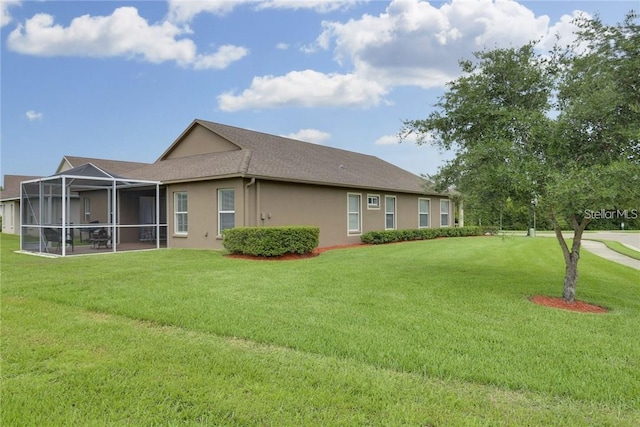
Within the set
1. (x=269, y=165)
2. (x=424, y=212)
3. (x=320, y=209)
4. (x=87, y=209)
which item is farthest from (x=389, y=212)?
(x=87, y=209)

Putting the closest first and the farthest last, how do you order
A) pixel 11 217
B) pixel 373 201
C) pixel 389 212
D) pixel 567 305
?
pixel 567 305, pixel 373 201, pixel 389 212, pixel 11 217

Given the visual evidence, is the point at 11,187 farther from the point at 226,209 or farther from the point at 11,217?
the point at 226,209

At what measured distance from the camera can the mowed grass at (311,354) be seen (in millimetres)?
2963

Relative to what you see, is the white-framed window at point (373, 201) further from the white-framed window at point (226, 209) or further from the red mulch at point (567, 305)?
the red mulch at point (567, 305)

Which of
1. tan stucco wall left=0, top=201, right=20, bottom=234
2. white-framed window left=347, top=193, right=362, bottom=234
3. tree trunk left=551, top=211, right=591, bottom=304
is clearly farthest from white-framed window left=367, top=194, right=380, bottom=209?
tan stucco wall left=0, top=201, right=20, bottom=234

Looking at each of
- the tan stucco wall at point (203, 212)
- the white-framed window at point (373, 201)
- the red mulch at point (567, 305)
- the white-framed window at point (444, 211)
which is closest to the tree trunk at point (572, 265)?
the red mulch at point (567, 305)

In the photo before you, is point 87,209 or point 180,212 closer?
point 180,212

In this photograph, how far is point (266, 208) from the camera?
14.0 m

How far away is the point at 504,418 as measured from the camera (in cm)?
288

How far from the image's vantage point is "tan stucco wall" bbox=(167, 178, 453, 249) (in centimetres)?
1361

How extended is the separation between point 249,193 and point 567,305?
968 cm

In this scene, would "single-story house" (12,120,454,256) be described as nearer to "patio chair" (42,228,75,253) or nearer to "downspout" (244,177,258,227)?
"downspout" (244,177,258,227)

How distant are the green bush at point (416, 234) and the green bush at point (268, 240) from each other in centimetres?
580

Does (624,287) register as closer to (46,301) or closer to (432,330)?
(432,330)
